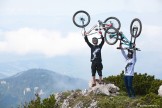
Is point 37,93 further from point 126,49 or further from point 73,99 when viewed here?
point 126,49

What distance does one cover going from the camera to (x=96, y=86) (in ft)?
65.0

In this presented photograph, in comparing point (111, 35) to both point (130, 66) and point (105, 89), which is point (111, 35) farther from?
point (105, 89)

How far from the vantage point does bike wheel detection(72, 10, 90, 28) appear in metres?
20.7

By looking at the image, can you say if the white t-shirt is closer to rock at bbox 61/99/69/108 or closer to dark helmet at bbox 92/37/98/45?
dark helmet at bbox 92/37/98/45

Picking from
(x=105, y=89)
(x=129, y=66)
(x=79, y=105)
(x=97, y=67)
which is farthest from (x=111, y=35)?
(x=79, y=105)

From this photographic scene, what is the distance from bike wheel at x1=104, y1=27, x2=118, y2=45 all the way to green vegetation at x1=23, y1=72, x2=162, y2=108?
285 cm

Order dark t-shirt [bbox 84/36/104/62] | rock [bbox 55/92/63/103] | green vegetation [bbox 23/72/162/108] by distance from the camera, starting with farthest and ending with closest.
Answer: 1. rock [bbox 55/92/63/103]
2. dark t-shirt [bbox 84/36/104/62]
3. green vegetation [bbox 23/72/162/108]

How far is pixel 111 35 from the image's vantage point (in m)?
19.2

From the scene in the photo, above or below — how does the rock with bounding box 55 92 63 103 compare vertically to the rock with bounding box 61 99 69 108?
above

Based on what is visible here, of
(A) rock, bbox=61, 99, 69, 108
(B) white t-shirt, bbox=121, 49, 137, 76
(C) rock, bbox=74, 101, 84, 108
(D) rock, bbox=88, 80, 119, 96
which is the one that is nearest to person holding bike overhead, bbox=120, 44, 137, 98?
(B) white t-shirt, bbox=121, 49, 137, 76

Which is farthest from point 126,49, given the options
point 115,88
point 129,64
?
point 115,88

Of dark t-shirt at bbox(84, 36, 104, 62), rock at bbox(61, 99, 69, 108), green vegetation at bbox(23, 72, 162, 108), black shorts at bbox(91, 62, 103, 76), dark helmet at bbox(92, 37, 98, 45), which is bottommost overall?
rock at bbox(61, 99, 69, 108)

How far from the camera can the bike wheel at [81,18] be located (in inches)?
816

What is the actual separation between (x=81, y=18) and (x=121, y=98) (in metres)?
5.28
